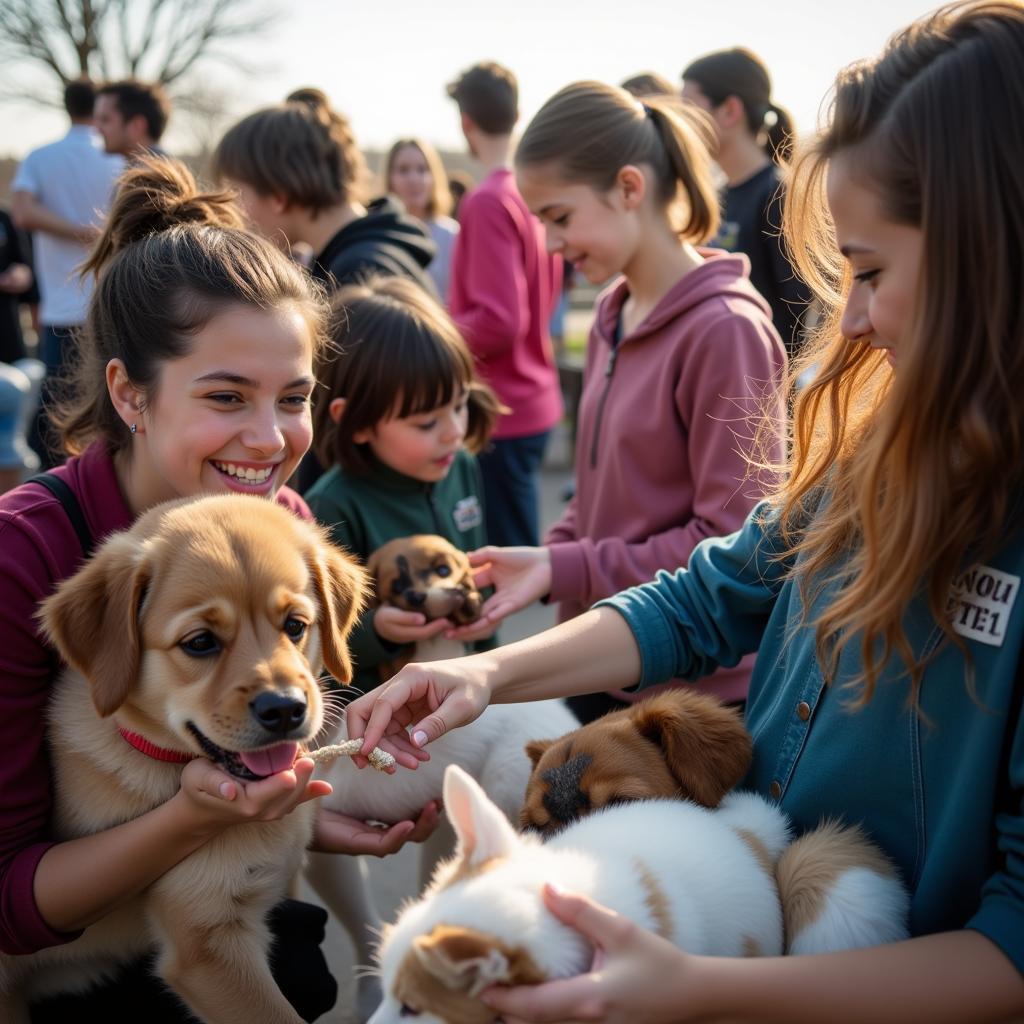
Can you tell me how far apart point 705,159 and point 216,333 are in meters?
2.22

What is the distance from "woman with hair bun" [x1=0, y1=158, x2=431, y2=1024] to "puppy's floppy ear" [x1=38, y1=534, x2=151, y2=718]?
0.17 metres

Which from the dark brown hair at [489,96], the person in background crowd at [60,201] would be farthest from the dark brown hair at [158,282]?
the person in background crowd at [60,201]

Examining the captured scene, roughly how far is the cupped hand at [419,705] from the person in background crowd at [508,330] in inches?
138

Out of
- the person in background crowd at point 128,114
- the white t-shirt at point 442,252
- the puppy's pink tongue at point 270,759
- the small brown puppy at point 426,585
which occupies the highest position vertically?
the person in background crowd at point 128,114

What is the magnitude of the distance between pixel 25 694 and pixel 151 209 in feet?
4.29

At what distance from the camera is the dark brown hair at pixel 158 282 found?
240 cm

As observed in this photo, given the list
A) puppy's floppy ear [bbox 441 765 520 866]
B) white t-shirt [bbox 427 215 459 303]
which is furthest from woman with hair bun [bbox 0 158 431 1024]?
white t-shirt [bbox 427 215 459 303]

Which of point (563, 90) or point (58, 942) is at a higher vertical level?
point (563, 90)

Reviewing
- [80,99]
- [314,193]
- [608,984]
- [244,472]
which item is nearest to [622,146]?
[314,193]

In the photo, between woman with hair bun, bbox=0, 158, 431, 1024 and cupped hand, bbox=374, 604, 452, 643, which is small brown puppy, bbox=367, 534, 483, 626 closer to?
cupped hand, bbox=374, 604, 452, 643

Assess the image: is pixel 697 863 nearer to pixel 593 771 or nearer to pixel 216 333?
pixel 593 771

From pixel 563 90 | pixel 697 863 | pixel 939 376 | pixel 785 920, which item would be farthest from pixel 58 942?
pixel 563 90

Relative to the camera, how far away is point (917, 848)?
175 centimetres

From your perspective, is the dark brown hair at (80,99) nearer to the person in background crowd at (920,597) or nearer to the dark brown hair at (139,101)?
the dark brown hair at (139,101)
